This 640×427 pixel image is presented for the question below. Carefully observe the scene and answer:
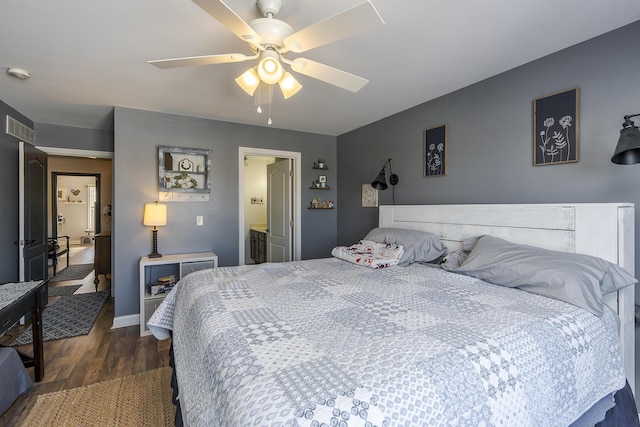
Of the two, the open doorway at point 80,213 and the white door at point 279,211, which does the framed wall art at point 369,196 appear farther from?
the open doorway at point 80,213

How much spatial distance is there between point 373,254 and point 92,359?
2.56m

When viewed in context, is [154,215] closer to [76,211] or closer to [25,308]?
[25,308]

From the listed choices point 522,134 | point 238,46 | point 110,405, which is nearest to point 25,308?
point 110,405

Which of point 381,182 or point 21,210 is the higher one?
point 381,182

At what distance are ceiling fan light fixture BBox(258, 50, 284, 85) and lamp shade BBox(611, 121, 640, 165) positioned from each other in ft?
6.02

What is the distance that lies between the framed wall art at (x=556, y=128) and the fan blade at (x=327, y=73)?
1.40 m

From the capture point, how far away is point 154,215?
322 cm

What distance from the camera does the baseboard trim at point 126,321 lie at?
3.28m

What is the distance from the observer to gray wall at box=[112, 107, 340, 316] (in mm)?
3283

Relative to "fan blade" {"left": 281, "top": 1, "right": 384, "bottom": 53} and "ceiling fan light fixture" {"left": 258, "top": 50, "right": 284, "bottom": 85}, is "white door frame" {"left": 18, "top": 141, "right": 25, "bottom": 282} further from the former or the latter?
"fan blade" {"left": 281, "top": 1, "right": 384, "bottom": 53}

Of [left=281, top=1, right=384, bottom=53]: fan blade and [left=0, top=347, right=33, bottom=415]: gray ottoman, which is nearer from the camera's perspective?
[left=281, top=1, right=384, bottom=53]: fan blade

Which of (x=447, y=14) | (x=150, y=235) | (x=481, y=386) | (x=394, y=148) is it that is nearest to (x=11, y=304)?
(x=150, y=235)

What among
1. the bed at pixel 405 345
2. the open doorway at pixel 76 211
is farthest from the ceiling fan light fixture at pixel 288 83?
the open doorway at pixel 76 211

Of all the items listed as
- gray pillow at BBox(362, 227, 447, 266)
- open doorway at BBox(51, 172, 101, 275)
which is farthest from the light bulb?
open doorway at BBox(51, 172, 101, 275)
